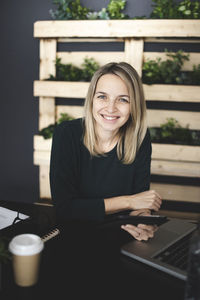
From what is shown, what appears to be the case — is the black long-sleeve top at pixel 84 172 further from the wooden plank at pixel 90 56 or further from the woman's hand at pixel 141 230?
the wooden plank at pixel 90 56

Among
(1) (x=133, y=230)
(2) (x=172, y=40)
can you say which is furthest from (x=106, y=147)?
(2) (x=172, y=40)

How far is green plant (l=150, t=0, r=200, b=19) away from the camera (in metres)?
2.12

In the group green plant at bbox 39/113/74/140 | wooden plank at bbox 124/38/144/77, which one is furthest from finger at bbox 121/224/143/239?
wooden plank at bbox 124/38/144/77

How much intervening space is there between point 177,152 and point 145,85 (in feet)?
1.87

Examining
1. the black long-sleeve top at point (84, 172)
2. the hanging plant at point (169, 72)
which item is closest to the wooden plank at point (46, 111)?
the hanging plant at point (169, 72)

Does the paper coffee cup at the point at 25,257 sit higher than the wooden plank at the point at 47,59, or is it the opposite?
the wooden plank at the point at 47,59

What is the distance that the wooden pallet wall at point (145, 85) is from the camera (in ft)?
6.95

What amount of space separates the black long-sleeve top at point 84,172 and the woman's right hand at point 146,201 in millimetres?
141

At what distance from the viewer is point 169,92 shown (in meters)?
2.15

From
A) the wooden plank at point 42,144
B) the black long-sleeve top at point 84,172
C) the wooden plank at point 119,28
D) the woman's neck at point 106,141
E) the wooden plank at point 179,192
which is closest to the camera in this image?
the black long-sleeve top at point 84,172

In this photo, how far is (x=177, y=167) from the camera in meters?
2.17

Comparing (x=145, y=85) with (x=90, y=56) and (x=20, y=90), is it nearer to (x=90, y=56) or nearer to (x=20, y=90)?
(x=90, y=56)

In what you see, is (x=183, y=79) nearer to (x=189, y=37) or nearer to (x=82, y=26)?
(x=189, y=37)

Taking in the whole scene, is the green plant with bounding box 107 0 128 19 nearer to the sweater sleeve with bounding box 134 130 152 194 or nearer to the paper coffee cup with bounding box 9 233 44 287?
the sweater sleeve with bounding box 134 130 152 194
